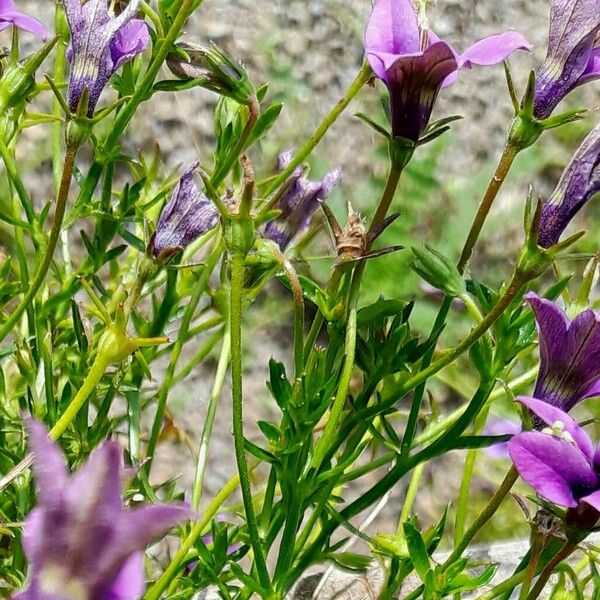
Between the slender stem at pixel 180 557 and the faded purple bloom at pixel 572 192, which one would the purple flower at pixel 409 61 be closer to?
the faded purple bloom at pixel 572 192

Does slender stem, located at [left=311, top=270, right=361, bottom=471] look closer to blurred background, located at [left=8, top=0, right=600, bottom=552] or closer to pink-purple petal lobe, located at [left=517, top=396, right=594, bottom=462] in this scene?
pink-purple petal lobe, located at [left=517, top=396, right=594, bottom=462]

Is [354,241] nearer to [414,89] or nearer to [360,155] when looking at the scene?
[414,89]

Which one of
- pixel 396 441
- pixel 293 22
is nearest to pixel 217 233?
pixel 396 441

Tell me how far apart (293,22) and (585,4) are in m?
0.85

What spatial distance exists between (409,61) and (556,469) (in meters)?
0.16

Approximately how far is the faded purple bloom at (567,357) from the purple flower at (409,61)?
0.09m

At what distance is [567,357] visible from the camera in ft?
1.28

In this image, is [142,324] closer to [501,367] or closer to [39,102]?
[501,367]

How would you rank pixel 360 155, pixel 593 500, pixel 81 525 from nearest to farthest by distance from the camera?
pixel 81 525 < pixel 593 500 < pixel 360 155

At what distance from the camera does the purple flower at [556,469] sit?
34 cm

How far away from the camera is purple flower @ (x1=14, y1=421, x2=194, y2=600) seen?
201mm

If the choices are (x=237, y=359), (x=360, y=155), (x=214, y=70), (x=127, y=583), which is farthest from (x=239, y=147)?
(x=360, y=155)

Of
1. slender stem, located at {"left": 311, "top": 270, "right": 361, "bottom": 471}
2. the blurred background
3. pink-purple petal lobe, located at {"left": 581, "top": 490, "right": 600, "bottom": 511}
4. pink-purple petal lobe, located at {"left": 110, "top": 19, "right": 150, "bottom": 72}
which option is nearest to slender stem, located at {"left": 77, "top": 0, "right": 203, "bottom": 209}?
pink-purple petal lobe, located at {"left": 110, "top": 19, "right": 150, "bottom": 72}

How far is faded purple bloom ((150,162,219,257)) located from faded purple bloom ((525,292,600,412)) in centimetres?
17
